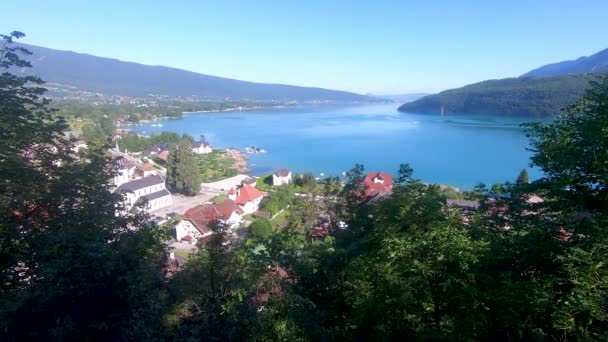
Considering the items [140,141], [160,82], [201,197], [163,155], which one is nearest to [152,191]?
[201,197]

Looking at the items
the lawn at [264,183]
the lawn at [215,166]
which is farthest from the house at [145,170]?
the lawn at [264,183]

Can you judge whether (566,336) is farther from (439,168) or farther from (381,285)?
(439,168)

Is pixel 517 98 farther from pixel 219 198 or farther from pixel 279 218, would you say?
pixel 279 218

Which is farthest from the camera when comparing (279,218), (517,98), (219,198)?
(517,98)

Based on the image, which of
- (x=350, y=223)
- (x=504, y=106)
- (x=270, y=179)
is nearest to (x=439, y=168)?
(x=270, y=179)

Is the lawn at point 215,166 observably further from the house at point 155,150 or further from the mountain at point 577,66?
the mountain at point 577,66
